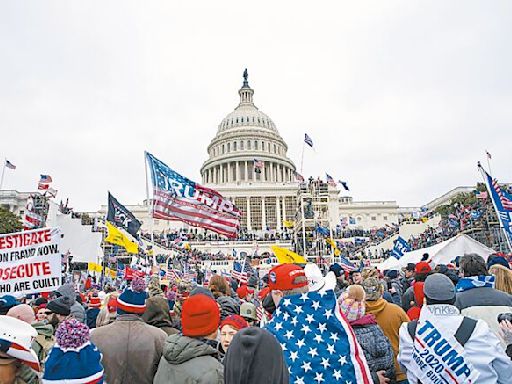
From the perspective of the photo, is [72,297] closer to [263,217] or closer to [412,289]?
[412,289]

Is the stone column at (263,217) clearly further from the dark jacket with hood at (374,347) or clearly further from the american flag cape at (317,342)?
the american flag cape at (317,342)

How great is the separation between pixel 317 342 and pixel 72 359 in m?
1.62

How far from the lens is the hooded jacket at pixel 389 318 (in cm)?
452

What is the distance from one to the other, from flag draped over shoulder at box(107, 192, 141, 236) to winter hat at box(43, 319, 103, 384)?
43.8 feet

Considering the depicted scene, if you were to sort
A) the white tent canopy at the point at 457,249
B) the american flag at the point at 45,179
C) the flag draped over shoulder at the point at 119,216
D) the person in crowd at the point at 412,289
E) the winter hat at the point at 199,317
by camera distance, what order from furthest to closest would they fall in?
1. the american flag at the point at 45,179
2. the flag draped over shoulder at the point at 119,216
3. the white tent canopy at the point at 457,249
4. the person in crowd at the point at 412,289
5. the winter hat at the point at 199,317

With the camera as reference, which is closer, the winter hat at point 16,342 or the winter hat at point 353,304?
the winter hat at point 16,342

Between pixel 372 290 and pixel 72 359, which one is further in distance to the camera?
pixel 372 290

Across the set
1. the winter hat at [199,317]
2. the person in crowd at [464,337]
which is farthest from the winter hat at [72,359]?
the person in crowd at [464,337]

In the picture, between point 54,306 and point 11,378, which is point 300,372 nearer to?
point 11,378

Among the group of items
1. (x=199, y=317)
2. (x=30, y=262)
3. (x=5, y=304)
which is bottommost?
(x=199, y=317)

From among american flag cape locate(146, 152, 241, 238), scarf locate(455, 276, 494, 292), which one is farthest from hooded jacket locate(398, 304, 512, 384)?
american flag cape locate(146, 152, 241, 238)

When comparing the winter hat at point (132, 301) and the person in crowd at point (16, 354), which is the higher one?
the winter hat at point (132, 301)

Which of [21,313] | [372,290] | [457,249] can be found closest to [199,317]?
[21,313]

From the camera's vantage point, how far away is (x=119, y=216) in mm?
15812
